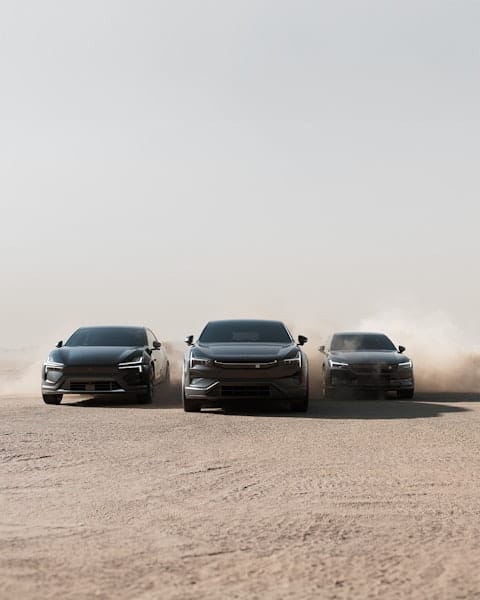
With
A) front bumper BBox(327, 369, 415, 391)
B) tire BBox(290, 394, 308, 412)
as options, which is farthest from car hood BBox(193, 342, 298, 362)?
front bumper BBox(327, 369, 415, 391)

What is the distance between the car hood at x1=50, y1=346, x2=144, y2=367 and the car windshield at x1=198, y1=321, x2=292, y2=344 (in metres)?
1.66

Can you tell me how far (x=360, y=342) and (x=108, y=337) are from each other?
20.3ft

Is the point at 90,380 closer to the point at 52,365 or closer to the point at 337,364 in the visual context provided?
the point at 52,365

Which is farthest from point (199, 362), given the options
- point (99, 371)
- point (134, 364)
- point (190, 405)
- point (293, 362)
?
point (99, 371)

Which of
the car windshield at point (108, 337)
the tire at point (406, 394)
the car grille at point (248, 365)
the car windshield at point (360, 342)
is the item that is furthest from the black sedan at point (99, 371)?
the tire at point (406, 394)

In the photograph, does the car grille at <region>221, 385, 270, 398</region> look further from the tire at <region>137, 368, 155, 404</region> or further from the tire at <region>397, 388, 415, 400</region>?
the tire at <region>397, 388, 415, 400</region>

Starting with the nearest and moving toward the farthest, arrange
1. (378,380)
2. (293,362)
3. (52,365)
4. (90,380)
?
(293,362) → (90,380) → (52,365) → (378,380)

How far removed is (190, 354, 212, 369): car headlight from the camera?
1606cm

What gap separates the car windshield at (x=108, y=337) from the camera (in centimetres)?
1962

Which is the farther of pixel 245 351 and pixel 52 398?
pixel 52 398

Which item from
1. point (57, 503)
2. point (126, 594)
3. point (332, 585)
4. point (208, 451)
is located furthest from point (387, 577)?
point (208, 451)

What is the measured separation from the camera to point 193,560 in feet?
19.0

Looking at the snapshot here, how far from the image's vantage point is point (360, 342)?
22125 mm

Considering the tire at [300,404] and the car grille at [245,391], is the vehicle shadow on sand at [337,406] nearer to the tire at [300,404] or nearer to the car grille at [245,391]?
the tire at [300,404]
